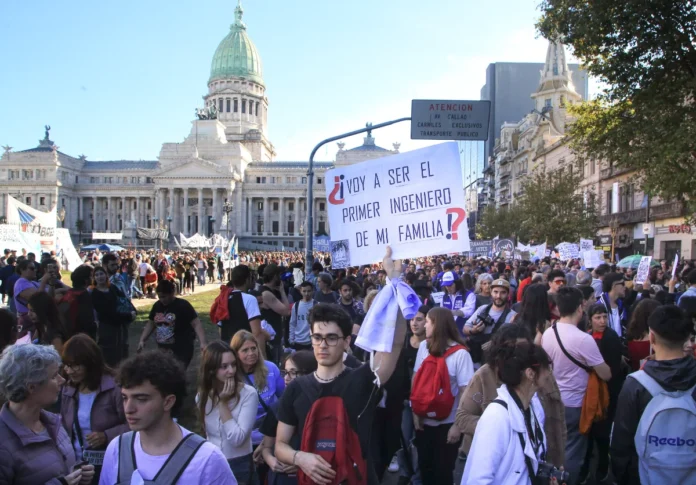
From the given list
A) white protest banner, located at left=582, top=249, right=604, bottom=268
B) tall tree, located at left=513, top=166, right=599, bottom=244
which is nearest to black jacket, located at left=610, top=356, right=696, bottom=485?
white protest banner, located at left=582, top=249, right=604, bottom=268

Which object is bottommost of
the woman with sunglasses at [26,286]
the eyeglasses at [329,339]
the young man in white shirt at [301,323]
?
the young man in white shirt at [301,323]

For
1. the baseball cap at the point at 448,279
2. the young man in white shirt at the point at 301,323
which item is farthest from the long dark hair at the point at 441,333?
the baseball cap at the point at 448,279

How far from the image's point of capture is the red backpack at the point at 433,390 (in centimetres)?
451

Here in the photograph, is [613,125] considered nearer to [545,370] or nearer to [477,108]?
[477,108]

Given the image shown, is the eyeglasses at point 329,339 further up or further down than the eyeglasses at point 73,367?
further up

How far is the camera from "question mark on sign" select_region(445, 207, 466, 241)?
426 centimetres

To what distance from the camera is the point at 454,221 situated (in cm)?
427

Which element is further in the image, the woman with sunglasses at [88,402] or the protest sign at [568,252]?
the protest sign at [568,252]

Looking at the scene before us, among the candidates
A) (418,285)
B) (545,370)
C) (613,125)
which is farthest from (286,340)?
(613,125)

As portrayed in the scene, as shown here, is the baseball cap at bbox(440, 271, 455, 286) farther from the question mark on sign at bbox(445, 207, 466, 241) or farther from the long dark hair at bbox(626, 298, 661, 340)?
the question mark on sign at bbox(445, 207, 466, 241)

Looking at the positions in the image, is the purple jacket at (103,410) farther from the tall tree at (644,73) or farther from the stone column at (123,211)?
the stone column at (123,211)

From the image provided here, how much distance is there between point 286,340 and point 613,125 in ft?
36.6

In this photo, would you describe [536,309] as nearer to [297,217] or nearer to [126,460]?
[126,460]

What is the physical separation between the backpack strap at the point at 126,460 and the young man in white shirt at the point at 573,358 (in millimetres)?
3503
